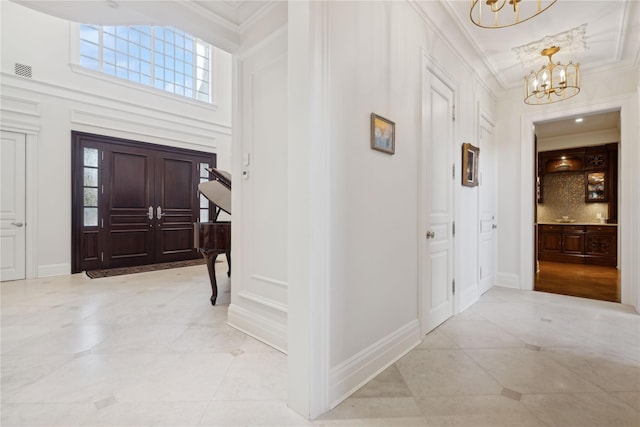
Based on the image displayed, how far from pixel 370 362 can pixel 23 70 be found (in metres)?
6.21

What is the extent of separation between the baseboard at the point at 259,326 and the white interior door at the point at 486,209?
2738 millimetres

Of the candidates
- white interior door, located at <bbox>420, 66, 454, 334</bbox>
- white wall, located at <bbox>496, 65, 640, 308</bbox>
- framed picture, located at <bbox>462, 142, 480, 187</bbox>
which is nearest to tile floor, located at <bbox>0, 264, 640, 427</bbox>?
white interior door, located at <bbox>420, 66, 454, 334</bbox>

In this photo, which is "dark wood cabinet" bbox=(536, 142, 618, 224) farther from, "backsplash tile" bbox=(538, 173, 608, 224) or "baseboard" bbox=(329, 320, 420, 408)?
"baseboard" bbox=(329, 320, 420, 408)

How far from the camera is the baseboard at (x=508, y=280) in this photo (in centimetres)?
415

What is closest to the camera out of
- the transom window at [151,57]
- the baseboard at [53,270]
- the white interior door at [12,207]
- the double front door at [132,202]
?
the white interior door at [12,207]

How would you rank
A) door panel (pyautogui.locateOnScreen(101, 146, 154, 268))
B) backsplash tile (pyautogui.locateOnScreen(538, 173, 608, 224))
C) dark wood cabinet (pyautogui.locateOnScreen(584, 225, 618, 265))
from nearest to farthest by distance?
1. door panel (pyautogui.locateOnScreen(101, 146, 154, 268))
2. dark wood cabinet (pyautogui.locateOnScreen(584, 225, 618, 265))
3. backsplash tile (pyautogui.locateOnScreen(538, 173, 608, 224))

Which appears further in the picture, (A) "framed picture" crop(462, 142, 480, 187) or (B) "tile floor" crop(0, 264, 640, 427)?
(A) "framed picture" crop(462, 142, 480, 187)

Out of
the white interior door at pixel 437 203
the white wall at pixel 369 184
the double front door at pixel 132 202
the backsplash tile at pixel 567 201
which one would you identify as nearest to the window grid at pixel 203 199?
the double front door at pixel 132 202

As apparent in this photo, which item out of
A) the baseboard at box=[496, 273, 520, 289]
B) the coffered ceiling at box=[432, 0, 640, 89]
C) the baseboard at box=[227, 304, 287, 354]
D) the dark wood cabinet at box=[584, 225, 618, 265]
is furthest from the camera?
the dark wood cabinet at box=[584, 225, 618, 265]

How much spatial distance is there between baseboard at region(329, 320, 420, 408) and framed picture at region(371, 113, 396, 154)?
1.29 metres

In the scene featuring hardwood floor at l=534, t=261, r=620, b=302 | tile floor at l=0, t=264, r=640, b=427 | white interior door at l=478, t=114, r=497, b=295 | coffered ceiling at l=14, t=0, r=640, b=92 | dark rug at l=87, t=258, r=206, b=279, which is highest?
coffered ceiling at l=14, t=0, r=640, b=92

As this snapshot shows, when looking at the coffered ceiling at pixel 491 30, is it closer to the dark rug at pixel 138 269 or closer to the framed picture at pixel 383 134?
the framed picture at pixel 383 134

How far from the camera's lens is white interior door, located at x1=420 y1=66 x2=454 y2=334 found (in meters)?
2.49

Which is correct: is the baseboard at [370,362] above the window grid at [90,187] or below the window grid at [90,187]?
below
